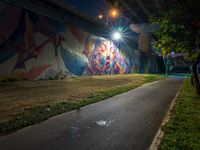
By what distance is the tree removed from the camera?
1120 centimetres

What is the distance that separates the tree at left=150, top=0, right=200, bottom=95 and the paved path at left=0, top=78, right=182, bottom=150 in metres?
6.13

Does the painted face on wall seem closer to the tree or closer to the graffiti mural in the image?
the graffiti mural

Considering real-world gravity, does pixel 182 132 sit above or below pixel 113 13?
below

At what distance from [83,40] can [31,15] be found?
892cm

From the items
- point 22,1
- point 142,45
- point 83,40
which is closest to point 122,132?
point 22,1

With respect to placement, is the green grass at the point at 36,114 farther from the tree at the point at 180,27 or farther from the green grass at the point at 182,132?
the tree at the point at 180,27

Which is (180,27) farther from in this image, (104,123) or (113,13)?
(113,13)

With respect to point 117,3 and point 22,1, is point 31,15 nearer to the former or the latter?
point 22,1

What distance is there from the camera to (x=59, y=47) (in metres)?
20.1

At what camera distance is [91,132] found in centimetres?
579

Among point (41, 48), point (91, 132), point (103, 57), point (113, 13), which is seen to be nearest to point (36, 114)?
point (91, 132)

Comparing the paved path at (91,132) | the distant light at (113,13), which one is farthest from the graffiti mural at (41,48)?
the distant light at (113,13)

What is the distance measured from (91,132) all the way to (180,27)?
9.51 m

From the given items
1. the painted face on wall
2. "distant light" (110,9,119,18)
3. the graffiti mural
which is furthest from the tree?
"distant light" (110,9,119,18)
